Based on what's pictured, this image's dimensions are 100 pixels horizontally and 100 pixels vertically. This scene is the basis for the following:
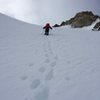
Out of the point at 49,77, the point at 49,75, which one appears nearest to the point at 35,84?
the point at 49,77

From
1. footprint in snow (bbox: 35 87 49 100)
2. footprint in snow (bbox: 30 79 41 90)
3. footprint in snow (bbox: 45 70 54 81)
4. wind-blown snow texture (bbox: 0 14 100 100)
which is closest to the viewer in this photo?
footprint in snow (bbox: 35 87 49 100)

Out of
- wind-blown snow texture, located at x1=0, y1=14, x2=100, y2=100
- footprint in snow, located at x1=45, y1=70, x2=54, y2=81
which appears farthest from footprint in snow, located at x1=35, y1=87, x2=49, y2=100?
footprint in snow, located at x1=45, y1=70, x2=54, y2=81

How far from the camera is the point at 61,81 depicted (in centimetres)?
535

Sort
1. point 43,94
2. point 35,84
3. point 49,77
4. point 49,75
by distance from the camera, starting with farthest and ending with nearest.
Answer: point 49,75 → point 49,77 → point 35,84 → point 43,94

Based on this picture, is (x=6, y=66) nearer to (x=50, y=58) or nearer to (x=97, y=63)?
(x=50, y=58)

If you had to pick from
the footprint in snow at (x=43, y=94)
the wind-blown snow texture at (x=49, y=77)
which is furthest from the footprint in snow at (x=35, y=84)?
the footprint in snow at (x=43, y=94)

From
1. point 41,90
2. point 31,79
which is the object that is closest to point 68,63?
point 31,79

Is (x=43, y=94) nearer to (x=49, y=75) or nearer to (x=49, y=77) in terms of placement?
(x=49, y=77)

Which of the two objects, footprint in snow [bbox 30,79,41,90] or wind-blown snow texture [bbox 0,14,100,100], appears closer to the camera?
wind-blown snow texture [bbox 0,14,100,100]

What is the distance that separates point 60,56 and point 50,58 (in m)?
0.56

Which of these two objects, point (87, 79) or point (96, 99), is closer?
point (96, 99)

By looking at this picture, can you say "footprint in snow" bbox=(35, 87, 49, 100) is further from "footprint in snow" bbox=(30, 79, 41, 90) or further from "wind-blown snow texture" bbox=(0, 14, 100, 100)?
"footprint in snow" bbox=(30, 79, 41, 90)

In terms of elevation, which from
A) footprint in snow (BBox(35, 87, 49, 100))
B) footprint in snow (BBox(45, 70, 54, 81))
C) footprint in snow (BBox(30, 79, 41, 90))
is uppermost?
footprint in snow (BBox(45, 70, 54, 81))

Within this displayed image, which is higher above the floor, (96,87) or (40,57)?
(40,57)
